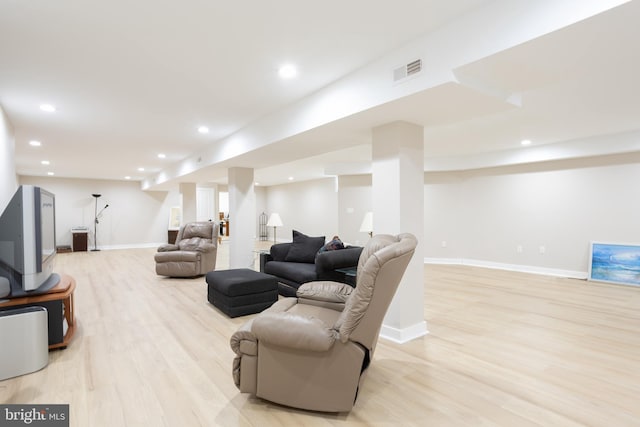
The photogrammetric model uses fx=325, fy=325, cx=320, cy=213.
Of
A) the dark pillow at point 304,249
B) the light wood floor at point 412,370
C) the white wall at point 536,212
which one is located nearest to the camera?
the light wood floor at point 412,370

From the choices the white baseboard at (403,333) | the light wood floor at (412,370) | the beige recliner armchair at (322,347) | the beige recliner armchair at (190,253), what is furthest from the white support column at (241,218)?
the beige recliner armchair at (322,347)

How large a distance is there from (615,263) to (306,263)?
5.34 meters

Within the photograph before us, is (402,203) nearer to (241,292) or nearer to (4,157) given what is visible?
(241,292)

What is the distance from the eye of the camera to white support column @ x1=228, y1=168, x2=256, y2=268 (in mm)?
6145

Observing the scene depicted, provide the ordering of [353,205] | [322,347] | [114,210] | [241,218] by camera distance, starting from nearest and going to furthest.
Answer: [322,347]
[241,218]
[353,205]
[114,210]

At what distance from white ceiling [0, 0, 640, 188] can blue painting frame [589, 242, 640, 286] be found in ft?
5.59

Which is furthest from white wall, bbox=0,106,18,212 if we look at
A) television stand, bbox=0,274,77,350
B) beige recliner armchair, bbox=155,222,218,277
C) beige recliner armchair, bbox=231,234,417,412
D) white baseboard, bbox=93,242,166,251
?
white baseboard, bbox=93,242,166,251

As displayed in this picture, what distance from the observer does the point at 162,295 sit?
4824mm

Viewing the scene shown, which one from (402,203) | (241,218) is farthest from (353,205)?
(402,203)

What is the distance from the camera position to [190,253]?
5977 millimetres

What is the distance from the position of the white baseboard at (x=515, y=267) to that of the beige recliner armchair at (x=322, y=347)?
5875 millimetres

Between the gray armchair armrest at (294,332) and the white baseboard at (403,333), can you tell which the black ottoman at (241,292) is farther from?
the gray armchair armrest at (294,332)

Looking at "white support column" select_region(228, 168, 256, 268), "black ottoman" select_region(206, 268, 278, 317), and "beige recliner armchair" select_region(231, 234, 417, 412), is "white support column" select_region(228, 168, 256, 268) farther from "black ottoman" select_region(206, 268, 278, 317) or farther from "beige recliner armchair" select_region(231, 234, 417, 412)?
"beige recliner armchair" select_region(231, 234, 417, 412)

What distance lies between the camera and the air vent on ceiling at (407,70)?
243 centimetres
